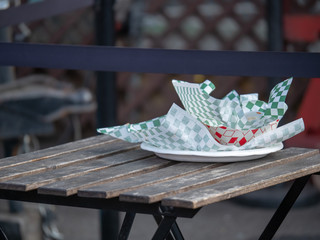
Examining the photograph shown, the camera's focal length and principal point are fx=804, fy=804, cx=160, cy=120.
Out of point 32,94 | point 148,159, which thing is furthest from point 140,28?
point 148,159

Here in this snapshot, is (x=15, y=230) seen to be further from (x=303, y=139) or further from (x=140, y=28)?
(x=140, y=28)

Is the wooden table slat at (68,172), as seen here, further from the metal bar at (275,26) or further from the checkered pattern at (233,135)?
the metal bar at (275,26)

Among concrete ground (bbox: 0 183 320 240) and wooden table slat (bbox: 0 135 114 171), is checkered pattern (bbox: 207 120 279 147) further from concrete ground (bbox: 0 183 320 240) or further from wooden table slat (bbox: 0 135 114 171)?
concrete ground (bbox: 0 183 320 240)

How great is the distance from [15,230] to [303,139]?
1.35 metres

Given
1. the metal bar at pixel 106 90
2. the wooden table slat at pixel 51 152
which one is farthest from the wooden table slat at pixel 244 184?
the metal bar at pixel 106 90

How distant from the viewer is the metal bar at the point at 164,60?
1.57 metres

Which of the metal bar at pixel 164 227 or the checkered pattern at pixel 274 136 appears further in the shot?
the checkered pattern at pixel 274 136

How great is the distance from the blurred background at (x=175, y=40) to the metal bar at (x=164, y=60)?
1.09 meters

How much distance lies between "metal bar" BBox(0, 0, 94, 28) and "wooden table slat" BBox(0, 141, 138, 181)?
71 centimetres

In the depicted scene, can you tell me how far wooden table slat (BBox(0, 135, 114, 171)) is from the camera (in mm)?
1398

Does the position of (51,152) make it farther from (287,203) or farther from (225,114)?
(287,203)

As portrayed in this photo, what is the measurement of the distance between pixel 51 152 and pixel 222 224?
5.86ft

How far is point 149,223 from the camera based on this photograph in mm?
3213

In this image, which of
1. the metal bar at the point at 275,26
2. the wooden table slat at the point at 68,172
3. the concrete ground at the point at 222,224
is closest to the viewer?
the wooden table slat at the point at 68,172
